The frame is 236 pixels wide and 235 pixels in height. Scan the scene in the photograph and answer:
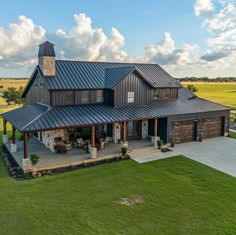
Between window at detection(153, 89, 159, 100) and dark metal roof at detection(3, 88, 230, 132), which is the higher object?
window at detection(153, 89, 159, 100)

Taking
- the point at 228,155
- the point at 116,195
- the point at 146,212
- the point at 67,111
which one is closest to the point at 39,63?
the point at 67,111

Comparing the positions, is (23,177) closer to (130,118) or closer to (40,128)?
(40,128)

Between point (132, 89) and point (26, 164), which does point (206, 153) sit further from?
point (26, 164)

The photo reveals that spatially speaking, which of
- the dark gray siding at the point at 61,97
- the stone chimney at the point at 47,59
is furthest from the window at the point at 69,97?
the stone chimney at the point at 47,59

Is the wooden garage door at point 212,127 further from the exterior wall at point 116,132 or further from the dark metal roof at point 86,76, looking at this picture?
the exterior wall at point 116,132

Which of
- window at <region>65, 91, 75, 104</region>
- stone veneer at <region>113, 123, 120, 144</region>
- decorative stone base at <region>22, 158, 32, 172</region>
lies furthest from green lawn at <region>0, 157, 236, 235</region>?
window at <region>65, 91, 75, 104</region>

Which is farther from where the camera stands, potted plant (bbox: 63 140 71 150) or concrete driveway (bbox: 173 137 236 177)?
potted plant (bbox: 63 140 71 150)

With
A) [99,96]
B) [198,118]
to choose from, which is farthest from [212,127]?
[99,96]

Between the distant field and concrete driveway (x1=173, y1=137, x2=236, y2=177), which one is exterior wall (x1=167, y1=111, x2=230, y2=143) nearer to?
concrete driveway (x1=173, y1=137, x2=236, y2=177)
